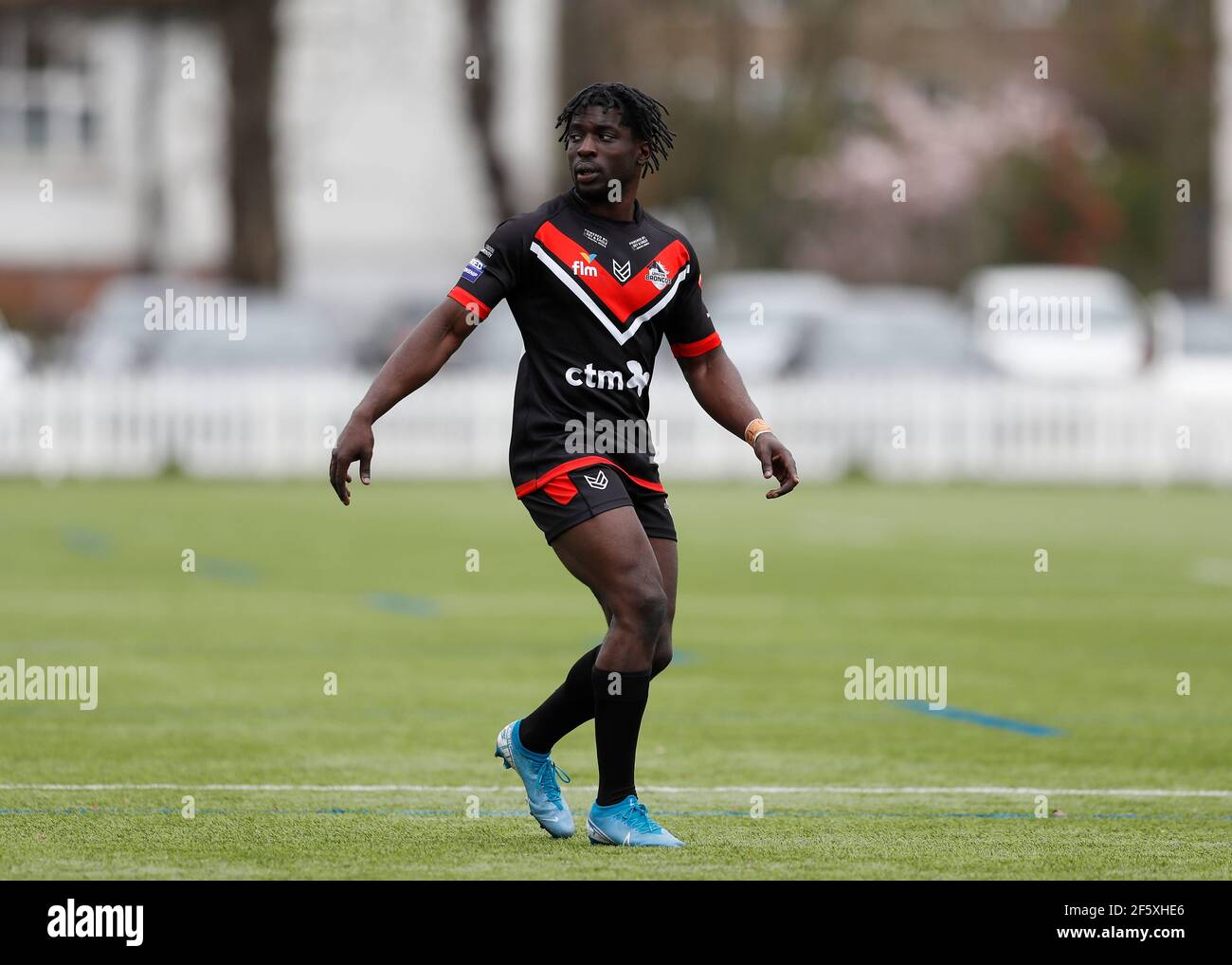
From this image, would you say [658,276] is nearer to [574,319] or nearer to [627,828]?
[574,319]

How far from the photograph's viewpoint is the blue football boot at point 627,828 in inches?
271

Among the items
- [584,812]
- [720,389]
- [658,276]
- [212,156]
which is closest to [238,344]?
[212,156]

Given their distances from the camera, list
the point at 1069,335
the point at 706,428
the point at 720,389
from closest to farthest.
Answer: the point at 720,389
the point at 706,428
the point at 1069,335

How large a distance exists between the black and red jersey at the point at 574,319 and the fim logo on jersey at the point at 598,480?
A: 5 centimetres

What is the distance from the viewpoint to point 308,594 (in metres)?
15.0

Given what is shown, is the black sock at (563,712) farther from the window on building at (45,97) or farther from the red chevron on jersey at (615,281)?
the window on building at (45,97)

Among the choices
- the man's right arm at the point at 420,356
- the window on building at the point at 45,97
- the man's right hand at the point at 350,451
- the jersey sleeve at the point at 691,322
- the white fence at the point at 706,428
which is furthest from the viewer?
the window on building at the point at 45,97

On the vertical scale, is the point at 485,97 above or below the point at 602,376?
above

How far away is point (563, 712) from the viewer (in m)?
7.16

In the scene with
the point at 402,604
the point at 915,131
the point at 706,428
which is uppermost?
the point at 915,131

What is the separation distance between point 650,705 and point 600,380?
12.7 feet

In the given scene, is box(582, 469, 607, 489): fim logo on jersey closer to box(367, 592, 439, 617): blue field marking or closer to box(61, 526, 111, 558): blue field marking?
box(367, 592, 439, 617): blue field marking

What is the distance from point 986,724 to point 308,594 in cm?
615

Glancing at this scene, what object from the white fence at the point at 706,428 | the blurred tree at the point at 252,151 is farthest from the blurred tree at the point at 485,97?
the white fence at the point at 706,428
